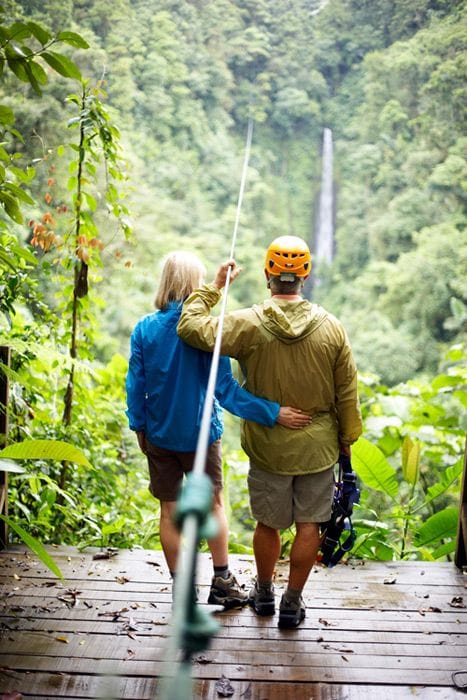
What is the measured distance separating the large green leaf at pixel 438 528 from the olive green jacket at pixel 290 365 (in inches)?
50.2

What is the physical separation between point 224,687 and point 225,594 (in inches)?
20.1

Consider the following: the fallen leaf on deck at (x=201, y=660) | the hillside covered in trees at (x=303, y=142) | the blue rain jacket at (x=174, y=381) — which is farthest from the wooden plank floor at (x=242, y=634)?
the hillside covered in trees at (x=303, y=142)

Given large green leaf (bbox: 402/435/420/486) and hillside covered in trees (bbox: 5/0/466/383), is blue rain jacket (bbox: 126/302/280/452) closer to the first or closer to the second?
large green leaf (bbox: 402/435/420/486)

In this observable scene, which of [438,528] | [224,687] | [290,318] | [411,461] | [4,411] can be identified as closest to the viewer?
[224,687]

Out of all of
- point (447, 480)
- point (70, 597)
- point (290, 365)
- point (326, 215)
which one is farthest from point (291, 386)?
point (326, 215)

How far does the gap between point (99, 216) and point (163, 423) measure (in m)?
7.43

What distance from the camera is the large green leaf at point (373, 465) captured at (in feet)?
11.5

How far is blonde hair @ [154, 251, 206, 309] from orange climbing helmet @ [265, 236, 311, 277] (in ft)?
0.79

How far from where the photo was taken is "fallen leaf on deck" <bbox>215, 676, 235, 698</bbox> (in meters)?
2.02

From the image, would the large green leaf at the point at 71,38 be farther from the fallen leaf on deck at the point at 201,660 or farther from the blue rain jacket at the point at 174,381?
the fallen leaf on deck at the point at 201,660

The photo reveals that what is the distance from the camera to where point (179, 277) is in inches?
93.3

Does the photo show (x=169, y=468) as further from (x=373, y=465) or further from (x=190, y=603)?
(x=190, y=603)

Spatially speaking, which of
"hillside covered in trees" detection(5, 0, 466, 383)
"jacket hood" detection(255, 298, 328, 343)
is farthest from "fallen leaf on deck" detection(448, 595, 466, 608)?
"hillside covered in trees" detection(5, 0, 466, 383)

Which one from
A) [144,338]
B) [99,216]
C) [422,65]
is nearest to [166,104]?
[99,216]
